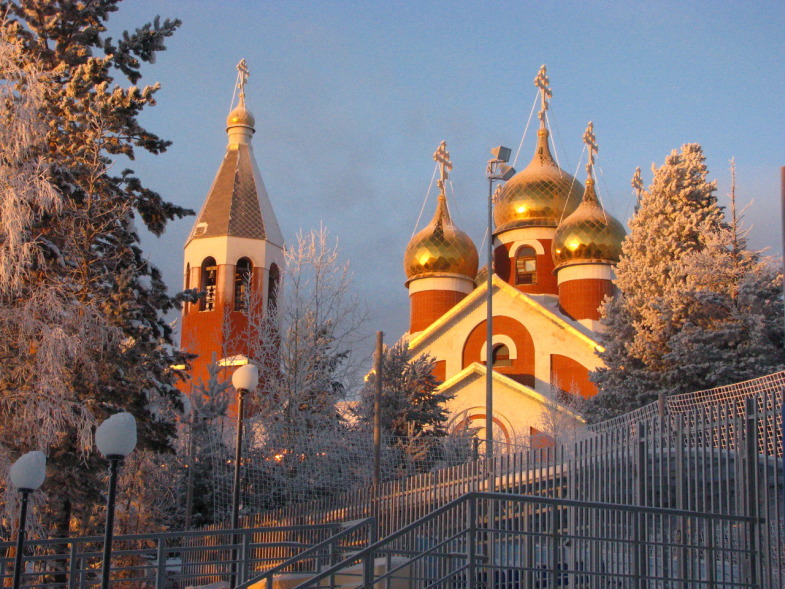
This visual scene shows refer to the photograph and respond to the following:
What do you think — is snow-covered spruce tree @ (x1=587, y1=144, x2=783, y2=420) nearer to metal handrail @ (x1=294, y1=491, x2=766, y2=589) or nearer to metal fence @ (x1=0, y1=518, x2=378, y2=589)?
metal fence @ (x1=0, y1=518, x2=378, y2=589)

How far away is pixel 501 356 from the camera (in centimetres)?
3791

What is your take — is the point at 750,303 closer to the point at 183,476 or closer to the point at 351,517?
the point at 351,517

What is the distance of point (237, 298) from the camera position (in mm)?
37656

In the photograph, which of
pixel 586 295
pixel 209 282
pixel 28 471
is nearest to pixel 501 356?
pixel 586 295

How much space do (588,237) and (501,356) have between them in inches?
220

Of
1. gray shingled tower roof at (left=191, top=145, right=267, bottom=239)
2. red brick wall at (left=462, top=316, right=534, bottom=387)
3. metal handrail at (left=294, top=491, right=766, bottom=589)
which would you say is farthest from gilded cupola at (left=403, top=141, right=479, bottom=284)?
metal handrail at (left=294, top=491, right=766, bottom=589)

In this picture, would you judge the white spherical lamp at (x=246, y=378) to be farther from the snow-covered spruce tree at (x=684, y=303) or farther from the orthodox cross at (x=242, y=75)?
the orthodox cross at (x=242, y=75)

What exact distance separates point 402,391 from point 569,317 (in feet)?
41.9

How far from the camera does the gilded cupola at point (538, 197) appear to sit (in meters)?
41.8

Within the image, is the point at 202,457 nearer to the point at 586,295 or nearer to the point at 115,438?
the point at 115,438

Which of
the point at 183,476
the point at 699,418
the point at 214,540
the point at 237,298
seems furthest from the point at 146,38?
the point at 237,298

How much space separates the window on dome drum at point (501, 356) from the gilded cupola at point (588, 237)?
4.03 meters

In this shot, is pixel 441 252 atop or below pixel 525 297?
atop

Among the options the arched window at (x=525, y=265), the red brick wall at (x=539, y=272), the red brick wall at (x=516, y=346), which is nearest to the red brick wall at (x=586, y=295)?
the red brick wall at (x=516, y=346)
